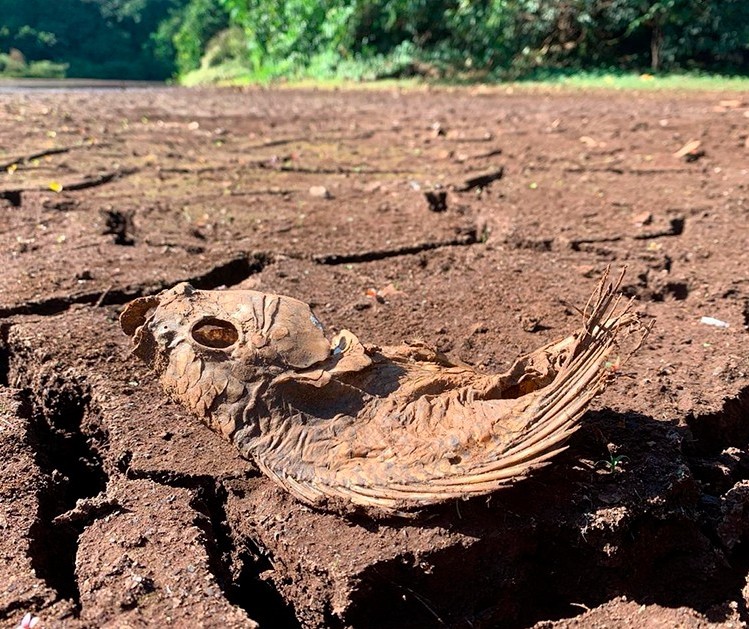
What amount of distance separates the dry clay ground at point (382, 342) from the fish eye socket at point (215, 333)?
246 mm

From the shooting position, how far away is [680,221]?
3.63 m

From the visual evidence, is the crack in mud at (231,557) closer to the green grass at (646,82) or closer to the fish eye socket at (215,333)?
the fish eye socket at (215,333)

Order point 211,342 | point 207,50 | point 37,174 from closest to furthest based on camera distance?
point 211,342, point 37,174, point 207,50

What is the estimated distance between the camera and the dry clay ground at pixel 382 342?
4.94 feet

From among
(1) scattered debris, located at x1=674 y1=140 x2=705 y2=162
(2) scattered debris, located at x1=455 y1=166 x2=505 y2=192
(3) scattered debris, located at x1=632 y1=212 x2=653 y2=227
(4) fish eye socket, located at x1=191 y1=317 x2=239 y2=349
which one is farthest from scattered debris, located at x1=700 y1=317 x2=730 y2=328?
(1) scattered debris, located at x1=674 y1=140 x2=705 y2=162

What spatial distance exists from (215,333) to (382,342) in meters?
0.70

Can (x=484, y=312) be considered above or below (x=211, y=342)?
below

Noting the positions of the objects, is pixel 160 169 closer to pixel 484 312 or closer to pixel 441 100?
pixel 484 312

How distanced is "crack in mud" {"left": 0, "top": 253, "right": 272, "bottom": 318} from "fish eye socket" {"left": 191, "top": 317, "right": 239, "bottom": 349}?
100cm

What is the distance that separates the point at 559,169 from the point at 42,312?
3.28m

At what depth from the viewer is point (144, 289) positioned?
2.79 meters

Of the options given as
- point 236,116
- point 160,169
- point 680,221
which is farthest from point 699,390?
point 236,116

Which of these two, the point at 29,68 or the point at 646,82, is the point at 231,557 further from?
the point at 29,68

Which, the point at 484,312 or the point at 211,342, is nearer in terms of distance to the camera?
the point at 211,342
